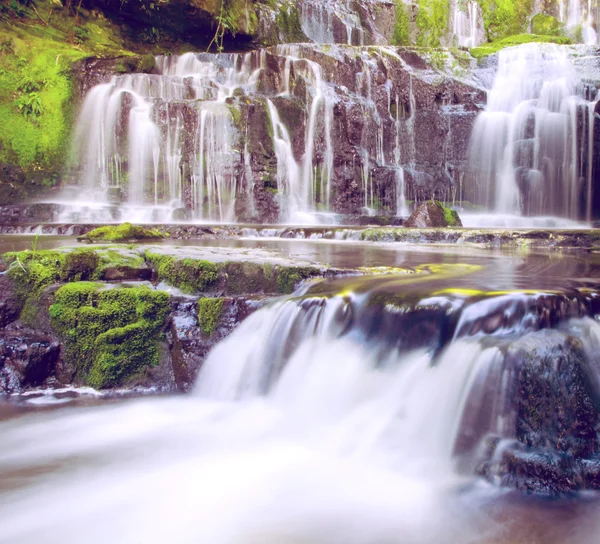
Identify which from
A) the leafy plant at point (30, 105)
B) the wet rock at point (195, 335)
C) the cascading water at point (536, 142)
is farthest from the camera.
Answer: the leafy plant at point (30, 105)

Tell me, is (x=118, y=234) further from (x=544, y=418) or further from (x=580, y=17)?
(x=580, y=17)

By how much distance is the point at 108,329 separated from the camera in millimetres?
4164

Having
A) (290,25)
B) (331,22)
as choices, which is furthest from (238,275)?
(331,22)

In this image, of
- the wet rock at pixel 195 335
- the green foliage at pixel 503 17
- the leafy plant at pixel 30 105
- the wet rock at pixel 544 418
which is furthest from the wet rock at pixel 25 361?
the green foliage at pixel 503 17

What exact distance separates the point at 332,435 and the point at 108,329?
6.66 ft

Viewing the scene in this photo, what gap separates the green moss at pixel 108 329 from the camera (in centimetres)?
410

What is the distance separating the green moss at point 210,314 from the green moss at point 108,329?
0.99 feet

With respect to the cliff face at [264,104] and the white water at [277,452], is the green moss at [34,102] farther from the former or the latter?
the white water at [277,452]

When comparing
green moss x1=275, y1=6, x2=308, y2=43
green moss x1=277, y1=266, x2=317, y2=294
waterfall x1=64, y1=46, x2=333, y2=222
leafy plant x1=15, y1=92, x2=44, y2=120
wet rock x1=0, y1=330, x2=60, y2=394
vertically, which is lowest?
wet rock x1=0, y1=330, x2=60, y2=394

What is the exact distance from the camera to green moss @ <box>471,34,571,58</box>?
1716 centimetres

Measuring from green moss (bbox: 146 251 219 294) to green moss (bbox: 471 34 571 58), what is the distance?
15824mm

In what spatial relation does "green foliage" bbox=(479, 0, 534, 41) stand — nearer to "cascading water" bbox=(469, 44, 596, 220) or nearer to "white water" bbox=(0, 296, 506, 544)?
"cascading water" bbox=(469, 44, 596, 220)

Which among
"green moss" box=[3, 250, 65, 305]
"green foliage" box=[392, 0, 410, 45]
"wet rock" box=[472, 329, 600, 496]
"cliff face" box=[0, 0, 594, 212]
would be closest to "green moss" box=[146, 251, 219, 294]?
"green moss" box=[3, 250, 65, 305]

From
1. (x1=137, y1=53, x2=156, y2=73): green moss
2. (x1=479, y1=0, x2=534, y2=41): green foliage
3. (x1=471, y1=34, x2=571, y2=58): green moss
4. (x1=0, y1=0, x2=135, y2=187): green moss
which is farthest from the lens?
(x1=479, y1=0, x2=534, y2=41): green foliage
